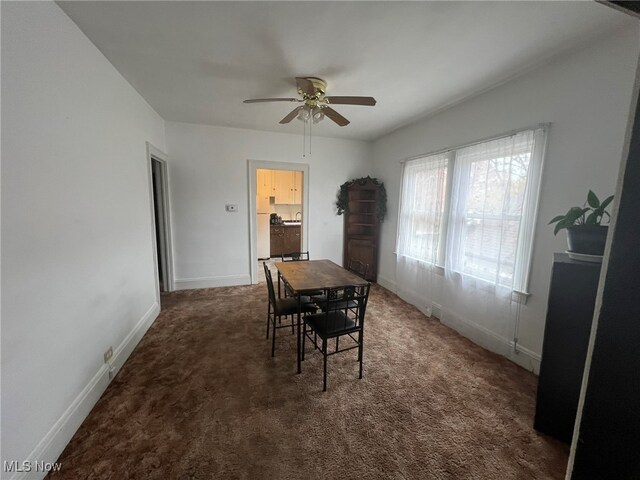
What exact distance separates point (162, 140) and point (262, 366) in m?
3.52

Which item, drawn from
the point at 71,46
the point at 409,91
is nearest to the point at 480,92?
the point at 409,91

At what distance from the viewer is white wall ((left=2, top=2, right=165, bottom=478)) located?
125cm

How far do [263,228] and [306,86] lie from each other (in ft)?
15.1

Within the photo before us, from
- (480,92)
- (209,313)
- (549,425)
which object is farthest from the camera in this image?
(209,313)

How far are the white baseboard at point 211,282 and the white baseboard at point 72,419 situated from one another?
1.83 metres

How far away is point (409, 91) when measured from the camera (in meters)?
2.77

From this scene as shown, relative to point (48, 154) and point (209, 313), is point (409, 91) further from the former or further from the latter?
point (209, 313)

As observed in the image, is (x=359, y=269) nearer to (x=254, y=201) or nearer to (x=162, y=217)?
(x=254, y=201)

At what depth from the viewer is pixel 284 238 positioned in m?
6.79

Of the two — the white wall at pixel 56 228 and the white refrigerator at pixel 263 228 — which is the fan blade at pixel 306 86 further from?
the white refrigerator at pixel 263 228

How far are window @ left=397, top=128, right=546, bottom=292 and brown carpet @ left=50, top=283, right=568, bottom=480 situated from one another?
93cm

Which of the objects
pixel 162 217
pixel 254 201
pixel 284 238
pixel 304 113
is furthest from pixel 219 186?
pixel 284 238

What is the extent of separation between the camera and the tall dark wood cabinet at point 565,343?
4.92 ft

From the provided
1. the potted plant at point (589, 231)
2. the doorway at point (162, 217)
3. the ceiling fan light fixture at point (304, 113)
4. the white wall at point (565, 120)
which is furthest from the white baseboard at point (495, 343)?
the doorway at point (162, 217)
